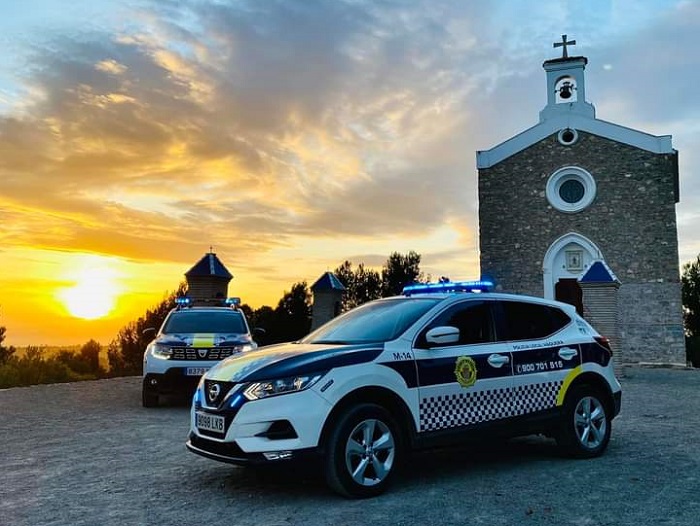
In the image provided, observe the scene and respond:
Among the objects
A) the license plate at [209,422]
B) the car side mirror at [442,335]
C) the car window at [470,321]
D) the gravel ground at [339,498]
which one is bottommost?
the gravel ground at [339,498]

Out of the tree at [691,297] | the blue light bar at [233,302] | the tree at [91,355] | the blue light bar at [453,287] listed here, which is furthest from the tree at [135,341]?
the tree at [691,297]

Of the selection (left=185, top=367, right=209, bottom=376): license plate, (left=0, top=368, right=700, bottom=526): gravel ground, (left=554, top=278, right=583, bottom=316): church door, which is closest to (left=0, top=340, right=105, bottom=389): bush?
(left=185, top=367, right=209, bottom=376): license plate

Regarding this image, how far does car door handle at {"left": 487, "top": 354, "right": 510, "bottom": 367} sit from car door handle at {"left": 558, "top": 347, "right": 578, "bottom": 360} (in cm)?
83

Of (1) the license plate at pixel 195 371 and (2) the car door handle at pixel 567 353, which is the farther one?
(1) the license plate at pixel 195 371

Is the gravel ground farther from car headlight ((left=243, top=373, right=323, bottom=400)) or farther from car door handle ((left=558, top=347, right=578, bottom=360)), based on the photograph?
car door handle ((left=558, top=347, right=578, bottom=360))

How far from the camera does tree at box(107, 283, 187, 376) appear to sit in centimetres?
2431

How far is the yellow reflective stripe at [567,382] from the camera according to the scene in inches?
258

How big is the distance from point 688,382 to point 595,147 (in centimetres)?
1162

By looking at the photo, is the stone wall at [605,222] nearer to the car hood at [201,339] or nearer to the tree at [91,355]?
the tree at [91,355]

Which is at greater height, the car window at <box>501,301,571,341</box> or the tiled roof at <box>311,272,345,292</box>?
the tiled roof at <box>311,272,345,292</box>

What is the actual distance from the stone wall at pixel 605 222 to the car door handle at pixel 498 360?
19.5m

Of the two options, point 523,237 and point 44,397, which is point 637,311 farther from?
point 44,397

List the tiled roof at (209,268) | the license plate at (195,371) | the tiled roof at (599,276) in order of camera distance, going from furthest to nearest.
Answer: the tiled roof at (209,268), the tiled roof at (599,276), the license plate at (195,371)

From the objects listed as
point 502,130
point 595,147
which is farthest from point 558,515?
point 502,130
